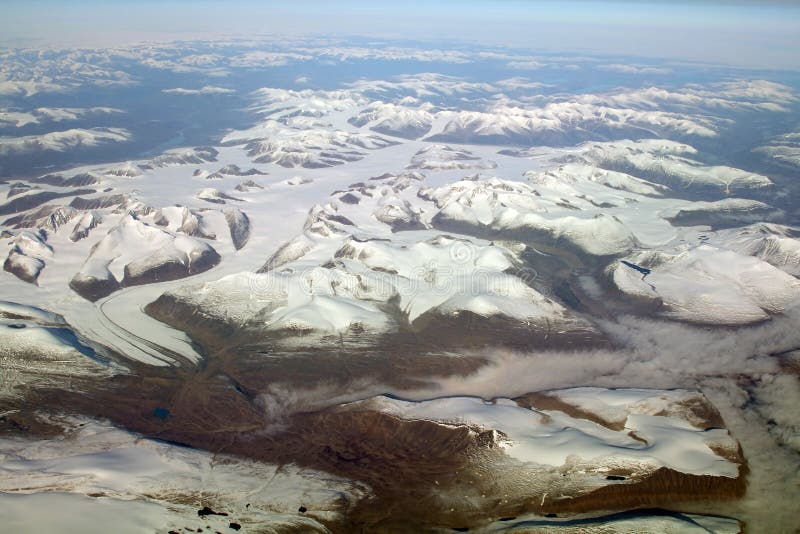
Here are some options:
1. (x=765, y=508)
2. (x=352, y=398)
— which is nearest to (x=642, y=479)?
(x=765, y=508)

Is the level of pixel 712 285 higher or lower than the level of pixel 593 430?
higher

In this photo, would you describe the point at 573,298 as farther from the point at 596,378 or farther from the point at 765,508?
the point at 765,508

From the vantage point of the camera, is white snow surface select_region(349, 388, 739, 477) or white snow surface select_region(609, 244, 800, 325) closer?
white snow surface select_region(349, 388, 739, 477)

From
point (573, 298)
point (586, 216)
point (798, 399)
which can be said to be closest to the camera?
point (798, 399)

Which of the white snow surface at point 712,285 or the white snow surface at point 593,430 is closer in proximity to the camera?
the white snow surface at point 593,430

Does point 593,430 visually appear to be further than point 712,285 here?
No

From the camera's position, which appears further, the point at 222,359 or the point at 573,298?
the point at 573,298

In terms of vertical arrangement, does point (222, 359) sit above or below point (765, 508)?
below

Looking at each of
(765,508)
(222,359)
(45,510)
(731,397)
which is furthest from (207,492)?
(731,397)

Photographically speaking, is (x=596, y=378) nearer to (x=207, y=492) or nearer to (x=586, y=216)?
(x=207, y=492)

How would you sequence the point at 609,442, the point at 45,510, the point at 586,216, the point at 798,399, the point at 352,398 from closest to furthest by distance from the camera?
the point at 45,510, the point at 609,442, the point at 798,399, the point at 352,398, the point at 586,216
